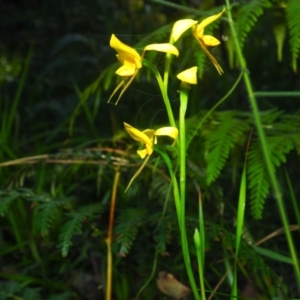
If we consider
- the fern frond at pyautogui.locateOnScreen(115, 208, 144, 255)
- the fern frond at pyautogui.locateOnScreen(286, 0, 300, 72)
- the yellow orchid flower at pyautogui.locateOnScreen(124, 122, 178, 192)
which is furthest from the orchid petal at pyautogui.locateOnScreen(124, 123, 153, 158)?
the fern frond at pyautogui.locateOnScreen(286, 0, 300, 72)

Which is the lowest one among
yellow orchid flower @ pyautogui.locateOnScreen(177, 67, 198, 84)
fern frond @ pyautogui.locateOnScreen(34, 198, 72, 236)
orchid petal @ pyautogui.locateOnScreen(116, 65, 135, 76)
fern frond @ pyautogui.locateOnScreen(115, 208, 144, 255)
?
fern frond @ pyautogui.locateOnScreen(115, 208, 144, 255)

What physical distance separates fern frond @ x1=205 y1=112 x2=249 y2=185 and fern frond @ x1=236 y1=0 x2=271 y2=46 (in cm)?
25

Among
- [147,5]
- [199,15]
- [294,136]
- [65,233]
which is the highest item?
[147,5]

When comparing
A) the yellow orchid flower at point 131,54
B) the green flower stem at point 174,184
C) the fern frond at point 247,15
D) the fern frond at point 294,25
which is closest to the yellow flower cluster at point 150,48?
the yellow orchid flower at point 131,54

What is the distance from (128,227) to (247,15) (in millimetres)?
643

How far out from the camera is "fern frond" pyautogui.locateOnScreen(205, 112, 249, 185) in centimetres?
164

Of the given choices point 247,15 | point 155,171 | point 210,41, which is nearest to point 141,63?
point 210,41

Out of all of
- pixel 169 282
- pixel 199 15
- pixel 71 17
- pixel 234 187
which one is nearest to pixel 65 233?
pixel 169 282

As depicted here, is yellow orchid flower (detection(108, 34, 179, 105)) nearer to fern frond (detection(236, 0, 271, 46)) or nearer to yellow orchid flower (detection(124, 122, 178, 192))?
yellow orchid flower (detection(124, 122, 178, 192))

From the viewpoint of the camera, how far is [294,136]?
1.68 m

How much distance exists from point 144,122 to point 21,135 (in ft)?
2.77

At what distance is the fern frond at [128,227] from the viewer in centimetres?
153

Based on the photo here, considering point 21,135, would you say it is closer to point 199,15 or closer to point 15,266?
point 15,266

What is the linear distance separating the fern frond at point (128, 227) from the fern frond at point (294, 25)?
0.55m
